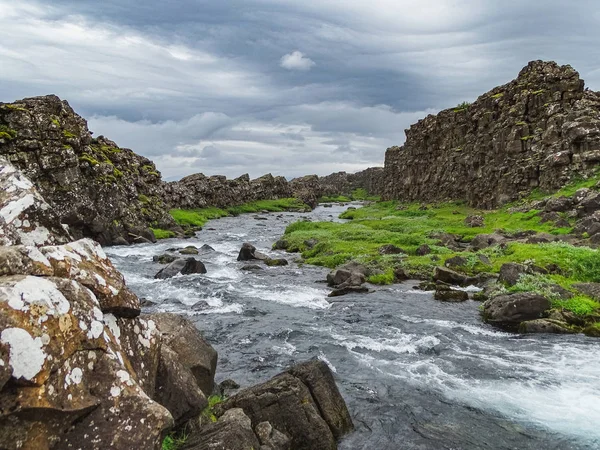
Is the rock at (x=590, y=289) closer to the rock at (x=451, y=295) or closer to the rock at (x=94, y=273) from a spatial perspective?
the rock at (x=451, y=295)

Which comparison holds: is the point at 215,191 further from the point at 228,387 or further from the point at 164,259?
the point at 228,387

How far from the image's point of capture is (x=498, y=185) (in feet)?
277

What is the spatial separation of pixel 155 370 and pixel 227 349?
473 inches

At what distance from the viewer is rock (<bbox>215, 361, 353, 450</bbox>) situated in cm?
1295

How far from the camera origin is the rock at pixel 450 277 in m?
35.1

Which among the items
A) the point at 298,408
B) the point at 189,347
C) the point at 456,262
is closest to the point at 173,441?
the point at 189,347

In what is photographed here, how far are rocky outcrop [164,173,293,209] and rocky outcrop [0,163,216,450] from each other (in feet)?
364

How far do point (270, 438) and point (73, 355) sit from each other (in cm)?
634

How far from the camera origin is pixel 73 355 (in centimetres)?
759

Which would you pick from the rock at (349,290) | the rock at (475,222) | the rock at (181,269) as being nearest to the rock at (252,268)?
the rock at (181,269)

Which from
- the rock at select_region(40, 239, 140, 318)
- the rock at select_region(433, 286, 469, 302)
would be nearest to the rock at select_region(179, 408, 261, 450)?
the rock at select_region(40, 239, 140, 318)

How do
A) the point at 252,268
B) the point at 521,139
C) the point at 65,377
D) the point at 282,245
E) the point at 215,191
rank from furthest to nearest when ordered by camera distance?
the point at 215,191 < the point at 521,139 < the point at 282,245 < the point at 252,268 < the point at 65,377

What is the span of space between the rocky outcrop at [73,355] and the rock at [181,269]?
29.5 meters

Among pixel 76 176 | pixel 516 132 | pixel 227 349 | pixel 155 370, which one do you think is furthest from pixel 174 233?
pixel 155 370
